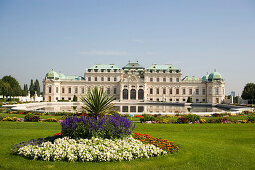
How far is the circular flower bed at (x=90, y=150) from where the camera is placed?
8656 millimetres

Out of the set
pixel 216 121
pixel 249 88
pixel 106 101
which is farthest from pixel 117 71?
pixel 106 101

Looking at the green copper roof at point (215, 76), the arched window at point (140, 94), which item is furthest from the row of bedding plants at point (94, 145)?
the green copper roof at point (215, 76)

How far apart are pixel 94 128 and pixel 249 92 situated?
62772mm

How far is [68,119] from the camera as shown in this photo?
417 inches

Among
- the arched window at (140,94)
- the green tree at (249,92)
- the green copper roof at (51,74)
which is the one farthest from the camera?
the green copper roof at (51,74)

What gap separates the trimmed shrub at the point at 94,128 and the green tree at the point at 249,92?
198ft

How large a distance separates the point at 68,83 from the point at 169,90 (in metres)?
38.2

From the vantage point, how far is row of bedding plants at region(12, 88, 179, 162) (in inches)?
343

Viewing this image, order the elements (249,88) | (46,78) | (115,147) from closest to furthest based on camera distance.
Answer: (115,147)
(249,88)
(46,78)

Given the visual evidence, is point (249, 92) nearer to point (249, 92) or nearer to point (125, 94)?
point (249, 92)

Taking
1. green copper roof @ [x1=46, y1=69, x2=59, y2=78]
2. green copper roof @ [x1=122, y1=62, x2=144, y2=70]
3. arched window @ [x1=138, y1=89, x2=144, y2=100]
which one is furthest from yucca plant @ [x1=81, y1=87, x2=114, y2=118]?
green copper roof @ [x1=122, y1=62, x2=144, y2=70]

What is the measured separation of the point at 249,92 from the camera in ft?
204

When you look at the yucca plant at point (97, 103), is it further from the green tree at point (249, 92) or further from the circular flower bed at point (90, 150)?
the green tree at point (249, 92)

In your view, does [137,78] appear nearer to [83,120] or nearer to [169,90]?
[169,90]
